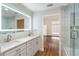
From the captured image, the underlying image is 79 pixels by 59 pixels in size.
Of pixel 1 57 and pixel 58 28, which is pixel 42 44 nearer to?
pixel 58 28

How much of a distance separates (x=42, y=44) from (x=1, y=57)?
2.92 feet

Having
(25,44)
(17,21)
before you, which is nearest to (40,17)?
(17,21)

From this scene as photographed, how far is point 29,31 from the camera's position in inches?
Result: 72.3

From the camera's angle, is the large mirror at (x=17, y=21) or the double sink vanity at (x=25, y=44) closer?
the double sink vanity at (x=25, y=44)

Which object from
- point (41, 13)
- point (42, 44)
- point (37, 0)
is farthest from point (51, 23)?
point (37, 0)

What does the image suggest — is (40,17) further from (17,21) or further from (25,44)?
(25,44)

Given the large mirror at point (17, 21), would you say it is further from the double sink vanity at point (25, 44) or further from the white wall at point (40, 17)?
the double sink vanity at point (25, 44)

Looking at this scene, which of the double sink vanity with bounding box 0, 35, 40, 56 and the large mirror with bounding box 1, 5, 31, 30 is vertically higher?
the large mirror with bounding box 1, 5, 31, 30

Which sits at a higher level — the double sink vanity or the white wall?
the white wall

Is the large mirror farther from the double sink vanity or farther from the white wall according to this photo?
the double sink vanity

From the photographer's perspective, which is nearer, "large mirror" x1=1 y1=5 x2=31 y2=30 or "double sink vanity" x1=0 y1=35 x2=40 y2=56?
"double sink vanity" x1=0 y1=35 x2=40 y2=56

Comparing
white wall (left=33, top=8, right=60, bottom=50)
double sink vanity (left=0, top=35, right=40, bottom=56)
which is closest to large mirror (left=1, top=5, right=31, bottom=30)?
white wall (left=33, top=8, right=60, bottom=50)

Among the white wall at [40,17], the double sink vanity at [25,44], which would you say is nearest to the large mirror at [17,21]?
the white wall at [40,17]

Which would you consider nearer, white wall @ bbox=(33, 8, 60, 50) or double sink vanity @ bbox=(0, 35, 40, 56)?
double sink vanity @ bbox=(0, 35, 40, 56)
